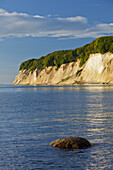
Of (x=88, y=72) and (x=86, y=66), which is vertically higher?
Answer: (x=86, y=66)

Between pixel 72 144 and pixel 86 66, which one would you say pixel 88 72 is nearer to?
pixel 86 66

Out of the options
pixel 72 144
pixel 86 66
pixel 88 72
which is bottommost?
pixel 72 144

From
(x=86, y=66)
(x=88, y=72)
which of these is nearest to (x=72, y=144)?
(x=88, y=72)

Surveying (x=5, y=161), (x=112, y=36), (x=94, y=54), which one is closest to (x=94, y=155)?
(x=5, y=161)


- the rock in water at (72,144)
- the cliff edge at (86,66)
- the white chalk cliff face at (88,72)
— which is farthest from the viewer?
the cliff edge at (86,66)

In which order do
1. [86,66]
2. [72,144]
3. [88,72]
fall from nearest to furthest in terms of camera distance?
[72,144]
[88,72]
[86,66]

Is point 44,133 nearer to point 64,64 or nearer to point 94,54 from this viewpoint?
point 94,54

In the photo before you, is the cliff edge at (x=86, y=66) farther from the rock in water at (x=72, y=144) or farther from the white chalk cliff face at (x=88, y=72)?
the rock in water at (x=72, y=144)

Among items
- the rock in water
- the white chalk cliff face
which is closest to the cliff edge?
the white chalk cliff face

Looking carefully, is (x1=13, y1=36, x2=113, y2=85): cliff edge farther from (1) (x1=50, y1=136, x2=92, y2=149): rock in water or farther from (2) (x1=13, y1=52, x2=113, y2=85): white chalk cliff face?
(1) (x1=50, y1=136, x2=92, y2=149): rock in water

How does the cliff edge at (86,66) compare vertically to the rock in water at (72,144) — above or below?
above

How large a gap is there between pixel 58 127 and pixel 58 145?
6.33 metres

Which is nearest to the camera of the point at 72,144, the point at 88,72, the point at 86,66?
the point at 72,144

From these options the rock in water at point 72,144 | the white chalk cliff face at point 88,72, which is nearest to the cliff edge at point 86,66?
the white chalk cliff face at point 88,72
